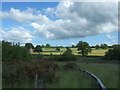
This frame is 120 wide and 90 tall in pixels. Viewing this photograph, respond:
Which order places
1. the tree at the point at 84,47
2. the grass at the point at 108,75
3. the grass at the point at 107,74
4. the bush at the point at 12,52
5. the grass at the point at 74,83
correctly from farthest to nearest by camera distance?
the tree at the point at 84,47 < the bush at the point at 12,52 < the grass at the point at 107,74 < the grass at the point at 108,75 < the grass at the point at 74,83

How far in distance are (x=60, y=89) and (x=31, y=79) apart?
3.94 meters

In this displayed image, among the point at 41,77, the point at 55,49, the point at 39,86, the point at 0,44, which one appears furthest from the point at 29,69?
the point at 55,49

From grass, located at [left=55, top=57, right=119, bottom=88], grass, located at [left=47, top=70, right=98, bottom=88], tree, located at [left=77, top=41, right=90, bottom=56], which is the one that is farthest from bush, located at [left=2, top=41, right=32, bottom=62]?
tree, located at [left=77, top=41, right=90, bottom=56]

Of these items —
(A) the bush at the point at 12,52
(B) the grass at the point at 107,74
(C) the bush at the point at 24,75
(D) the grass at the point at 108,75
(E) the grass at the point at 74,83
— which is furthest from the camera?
(A) the bush at the point at 12,52

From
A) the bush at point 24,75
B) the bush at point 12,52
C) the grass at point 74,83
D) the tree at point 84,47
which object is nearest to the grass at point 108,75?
the grass at point 74,83

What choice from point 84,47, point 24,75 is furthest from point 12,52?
point 84,47

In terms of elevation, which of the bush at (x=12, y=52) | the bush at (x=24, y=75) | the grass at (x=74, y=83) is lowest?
the grass at (x=74, y=83)

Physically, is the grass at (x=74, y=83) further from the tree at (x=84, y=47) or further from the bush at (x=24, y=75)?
the tree at (x=84, y=47)

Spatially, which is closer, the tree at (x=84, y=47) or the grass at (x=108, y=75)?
the grass at (x=108, y=75)

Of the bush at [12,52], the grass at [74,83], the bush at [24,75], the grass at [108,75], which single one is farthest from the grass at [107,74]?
the bush at [12,52]

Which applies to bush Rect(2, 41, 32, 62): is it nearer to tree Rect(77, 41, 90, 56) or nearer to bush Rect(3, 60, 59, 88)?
bush Rect(3, 60, 59, 88)

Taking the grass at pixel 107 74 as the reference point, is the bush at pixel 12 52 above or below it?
above

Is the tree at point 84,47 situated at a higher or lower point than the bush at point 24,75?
higher

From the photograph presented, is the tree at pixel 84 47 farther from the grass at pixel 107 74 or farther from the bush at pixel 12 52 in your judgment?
the bush at pixel 12 52
